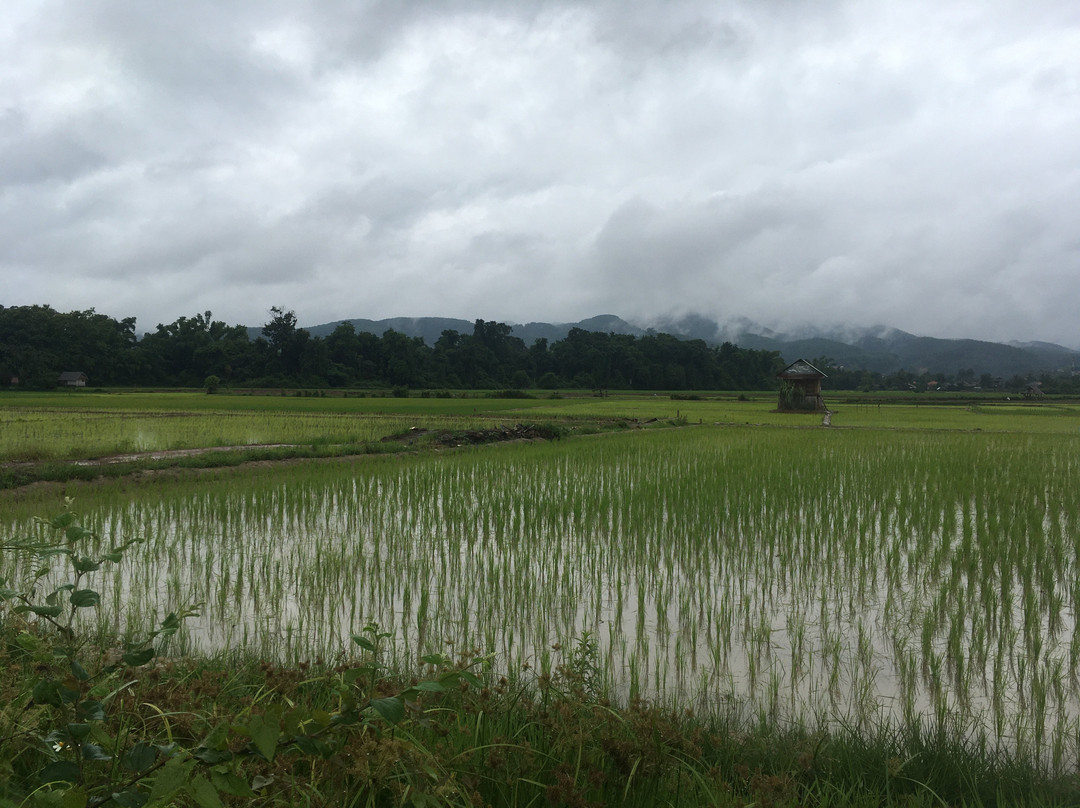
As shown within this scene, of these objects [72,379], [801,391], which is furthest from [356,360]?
[801,391]

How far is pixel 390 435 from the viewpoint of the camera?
612 inches

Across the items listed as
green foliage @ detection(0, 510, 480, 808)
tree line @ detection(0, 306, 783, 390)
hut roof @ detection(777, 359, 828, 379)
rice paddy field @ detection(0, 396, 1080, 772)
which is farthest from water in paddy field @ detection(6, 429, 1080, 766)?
tree line @ detection(0, 306, 783, 390)

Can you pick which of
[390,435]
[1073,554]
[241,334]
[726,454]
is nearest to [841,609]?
[1073,554]

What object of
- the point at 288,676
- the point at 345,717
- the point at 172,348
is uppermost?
the point at 172,348

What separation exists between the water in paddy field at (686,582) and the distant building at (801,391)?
2315 cm

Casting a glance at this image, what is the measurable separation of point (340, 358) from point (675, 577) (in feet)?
191

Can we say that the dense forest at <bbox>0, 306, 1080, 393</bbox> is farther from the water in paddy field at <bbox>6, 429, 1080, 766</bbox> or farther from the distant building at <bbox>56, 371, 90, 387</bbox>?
the water in paddy field at <bbox>6, 429, 1080, 766</bbox>

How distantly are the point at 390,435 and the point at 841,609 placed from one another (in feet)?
41.9

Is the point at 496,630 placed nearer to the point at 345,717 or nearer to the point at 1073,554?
the point at 345,717

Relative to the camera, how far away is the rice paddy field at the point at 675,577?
3025mm

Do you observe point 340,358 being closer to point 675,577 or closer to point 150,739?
point 675,577

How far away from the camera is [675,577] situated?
464 centimetres

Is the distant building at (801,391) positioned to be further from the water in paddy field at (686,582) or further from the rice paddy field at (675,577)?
the water in paddy field at (686,582)

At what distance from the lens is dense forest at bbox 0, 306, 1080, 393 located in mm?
48875
